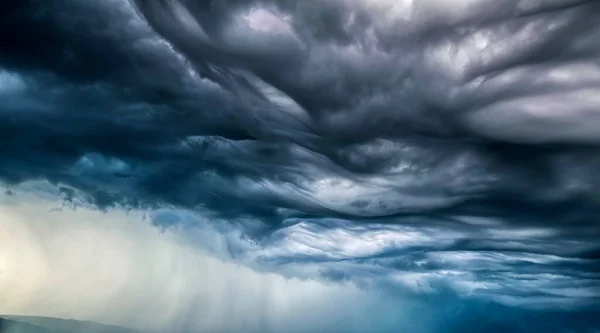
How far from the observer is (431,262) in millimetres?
35344

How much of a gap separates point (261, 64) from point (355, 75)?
337cm

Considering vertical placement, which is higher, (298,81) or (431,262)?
(298,81)

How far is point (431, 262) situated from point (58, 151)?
101ft

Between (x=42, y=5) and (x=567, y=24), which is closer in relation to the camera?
(x=567, y=24)

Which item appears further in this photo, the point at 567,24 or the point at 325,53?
the point at 325,53

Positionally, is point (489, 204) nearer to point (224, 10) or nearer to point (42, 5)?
point (224, 10)

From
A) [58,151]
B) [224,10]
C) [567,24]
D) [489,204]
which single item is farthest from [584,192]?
[58,151]

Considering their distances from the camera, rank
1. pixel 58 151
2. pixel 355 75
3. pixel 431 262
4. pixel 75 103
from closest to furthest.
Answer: pixel 355 75 < pixel 75 103 < pixel 58 151 < pixel 431 262

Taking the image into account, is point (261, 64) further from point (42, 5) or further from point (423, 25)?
point (42, 5)

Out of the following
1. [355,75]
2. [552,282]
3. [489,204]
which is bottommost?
[552,282]

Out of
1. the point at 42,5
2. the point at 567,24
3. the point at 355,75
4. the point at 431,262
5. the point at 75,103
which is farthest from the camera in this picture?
the point at 431,262

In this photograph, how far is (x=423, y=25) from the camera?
11312 millimetres

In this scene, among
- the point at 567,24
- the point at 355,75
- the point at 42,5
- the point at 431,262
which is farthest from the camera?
the point at 431,262

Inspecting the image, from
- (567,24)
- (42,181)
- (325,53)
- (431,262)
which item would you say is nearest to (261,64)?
(325,53)
